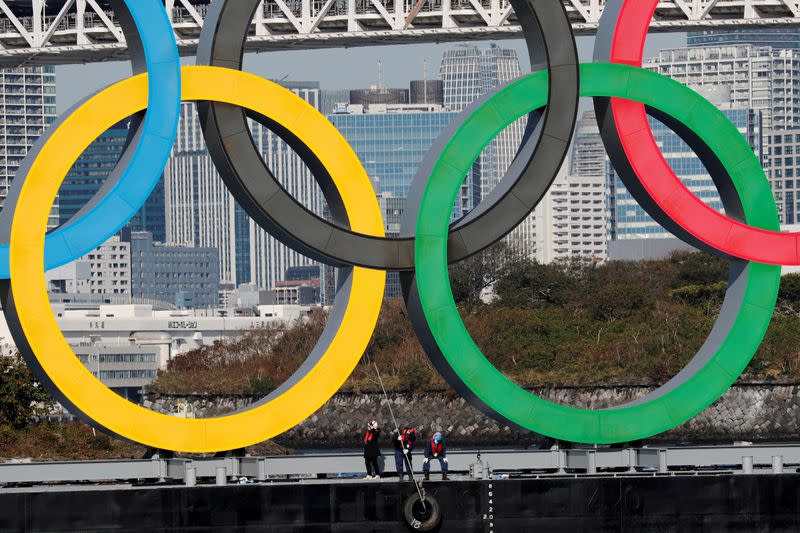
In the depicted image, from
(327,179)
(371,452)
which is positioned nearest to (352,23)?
(327,179)

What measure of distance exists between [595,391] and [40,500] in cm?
7236

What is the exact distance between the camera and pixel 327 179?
124ft

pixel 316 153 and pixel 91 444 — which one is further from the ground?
pixel 316 153

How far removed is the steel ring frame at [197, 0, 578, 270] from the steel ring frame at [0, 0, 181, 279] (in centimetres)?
75

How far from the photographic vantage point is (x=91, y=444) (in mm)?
72250

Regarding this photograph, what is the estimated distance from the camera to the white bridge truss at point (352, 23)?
106m

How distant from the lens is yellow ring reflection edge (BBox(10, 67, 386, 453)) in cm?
3556

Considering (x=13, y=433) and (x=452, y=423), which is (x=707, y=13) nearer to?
(x=452, y=423)

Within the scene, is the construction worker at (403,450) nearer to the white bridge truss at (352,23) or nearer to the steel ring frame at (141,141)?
the steel ring frame at (141,141)

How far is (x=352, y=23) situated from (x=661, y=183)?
74.2m

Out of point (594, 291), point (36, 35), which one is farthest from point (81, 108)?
point (594, 291)

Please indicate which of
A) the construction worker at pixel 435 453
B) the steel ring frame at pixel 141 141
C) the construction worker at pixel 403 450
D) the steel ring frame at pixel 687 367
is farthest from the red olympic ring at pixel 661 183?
the steel ring frame at pixel 141 141

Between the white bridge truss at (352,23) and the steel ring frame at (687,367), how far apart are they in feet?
218

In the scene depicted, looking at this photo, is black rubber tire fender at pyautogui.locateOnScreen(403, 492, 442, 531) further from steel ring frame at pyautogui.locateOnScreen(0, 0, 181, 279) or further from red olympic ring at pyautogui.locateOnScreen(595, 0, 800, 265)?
steel ring frame at pyautogui.locateOnScreen(0, 0, 181, 279)
